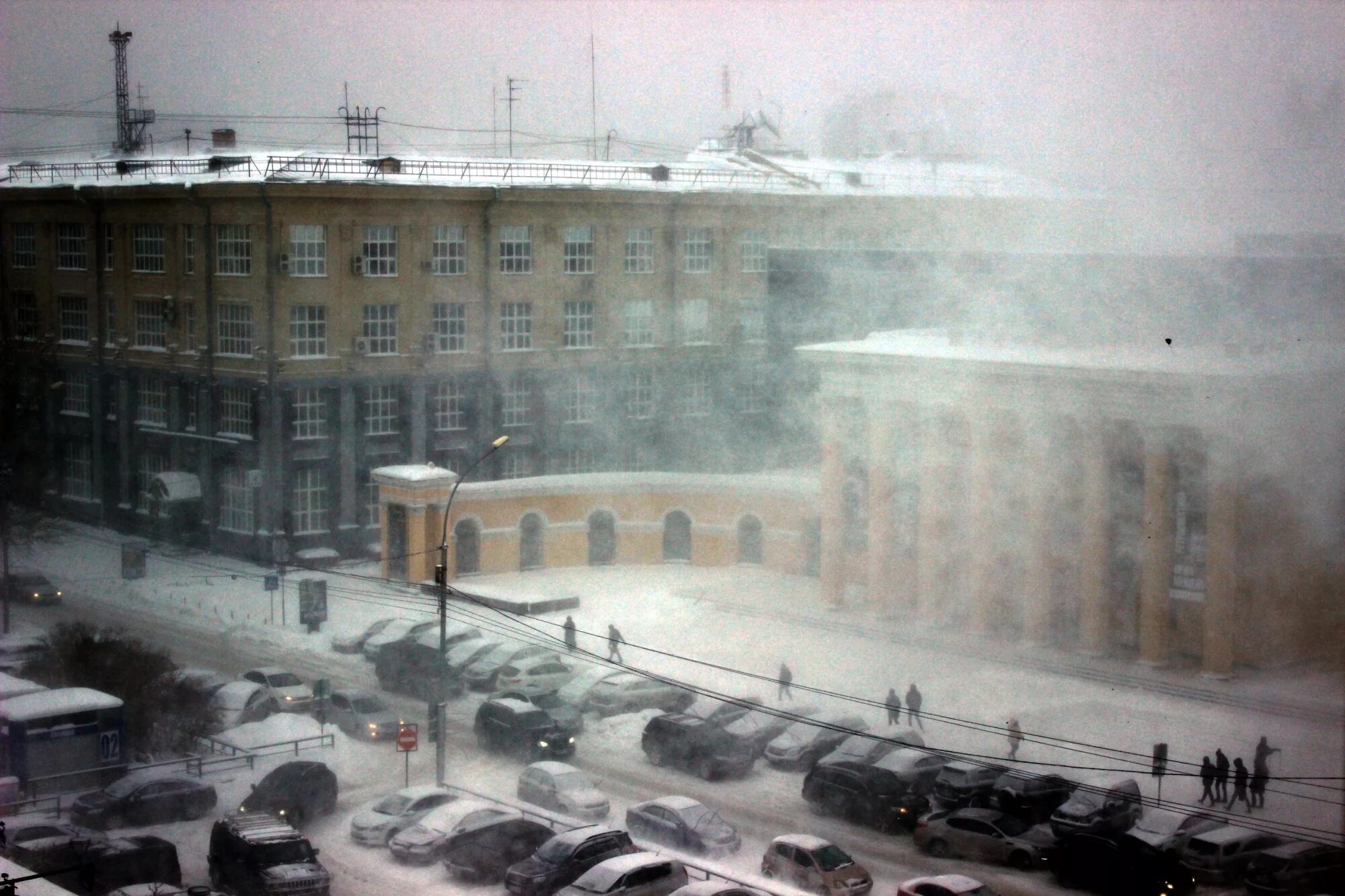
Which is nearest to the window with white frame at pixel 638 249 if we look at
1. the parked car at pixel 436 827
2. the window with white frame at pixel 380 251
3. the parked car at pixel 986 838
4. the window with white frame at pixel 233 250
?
the window with white frame at pixel 380 251

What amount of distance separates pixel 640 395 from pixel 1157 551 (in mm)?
5756

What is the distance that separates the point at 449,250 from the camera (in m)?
12.9

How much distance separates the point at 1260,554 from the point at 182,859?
521cm

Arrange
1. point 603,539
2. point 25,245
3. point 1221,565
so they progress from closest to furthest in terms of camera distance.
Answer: point 1221,565 < point 603,539 < point 25,245

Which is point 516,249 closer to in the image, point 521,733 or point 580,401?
point 580,401

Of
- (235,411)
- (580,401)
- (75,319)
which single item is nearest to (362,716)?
(235,411)

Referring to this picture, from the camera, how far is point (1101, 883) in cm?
642

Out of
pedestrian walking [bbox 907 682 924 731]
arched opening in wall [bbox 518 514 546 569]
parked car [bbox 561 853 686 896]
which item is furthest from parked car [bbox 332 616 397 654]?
parked car [bbox 561 853 686 896]

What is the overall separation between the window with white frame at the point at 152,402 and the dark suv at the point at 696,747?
6652 mm

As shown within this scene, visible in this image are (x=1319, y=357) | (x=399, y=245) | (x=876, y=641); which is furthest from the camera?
(x=399, y=245)

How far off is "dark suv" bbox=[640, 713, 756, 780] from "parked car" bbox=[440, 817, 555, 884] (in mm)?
1239

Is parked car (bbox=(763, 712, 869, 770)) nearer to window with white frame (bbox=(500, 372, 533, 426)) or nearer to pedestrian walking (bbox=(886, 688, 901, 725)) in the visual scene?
pedestrian walking (bbox=(886, 688, 901, 725))

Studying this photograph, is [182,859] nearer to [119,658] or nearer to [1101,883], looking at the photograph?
[119,658]

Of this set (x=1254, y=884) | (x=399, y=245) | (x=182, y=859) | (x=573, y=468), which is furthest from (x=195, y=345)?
(x=1254, y=884)
